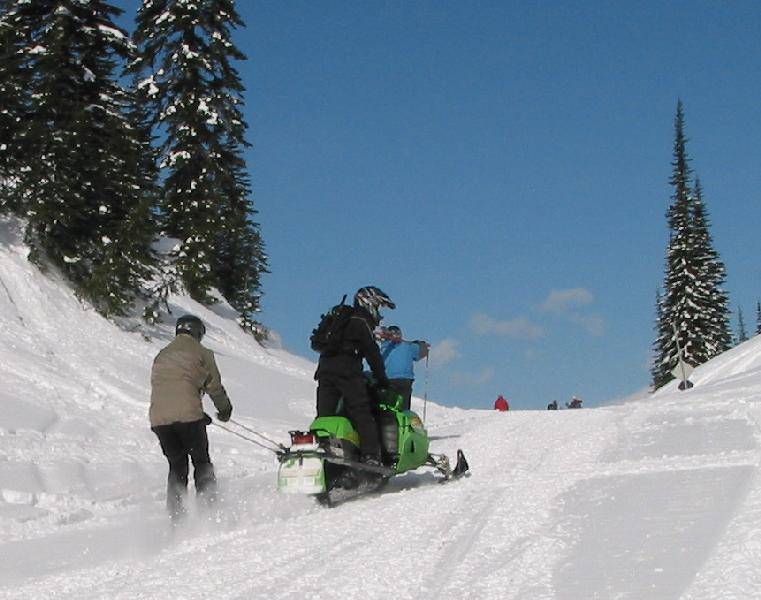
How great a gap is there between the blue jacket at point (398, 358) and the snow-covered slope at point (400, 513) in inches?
47.3

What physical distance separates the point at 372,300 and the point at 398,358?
372cm

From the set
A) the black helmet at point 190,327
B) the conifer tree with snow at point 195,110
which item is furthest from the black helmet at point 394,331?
the conifer tree with snow at point 195,110

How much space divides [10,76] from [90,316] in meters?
5.04

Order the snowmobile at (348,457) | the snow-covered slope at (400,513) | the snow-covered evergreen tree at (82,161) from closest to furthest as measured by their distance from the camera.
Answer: the snow-covered slope at (400,513) < the snowmobile at (348,457) < the snow-covered evergreen tree at (82,161)

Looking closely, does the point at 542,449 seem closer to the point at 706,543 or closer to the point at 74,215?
the point at 706,543

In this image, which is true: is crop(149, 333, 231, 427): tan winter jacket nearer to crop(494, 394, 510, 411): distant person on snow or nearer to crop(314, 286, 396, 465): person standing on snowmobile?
crop(314, 286, 396, 465): person standing on snowmobile

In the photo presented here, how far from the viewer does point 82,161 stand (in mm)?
17828

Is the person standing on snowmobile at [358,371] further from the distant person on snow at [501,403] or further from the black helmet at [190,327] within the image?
the distant person on snow at [501,403]

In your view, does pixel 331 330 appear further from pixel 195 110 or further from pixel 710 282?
pixel 710 282

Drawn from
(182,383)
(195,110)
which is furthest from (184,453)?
(195,110)

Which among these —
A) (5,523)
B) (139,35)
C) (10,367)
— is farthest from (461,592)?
(139,35)

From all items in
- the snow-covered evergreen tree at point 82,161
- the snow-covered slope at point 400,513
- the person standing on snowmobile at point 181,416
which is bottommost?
the snow-covered slope at point 400,513

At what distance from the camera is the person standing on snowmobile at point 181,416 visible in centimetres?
750

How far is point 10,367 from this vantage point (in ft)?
43.8
